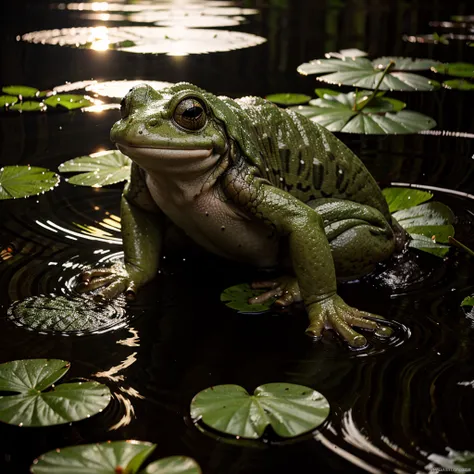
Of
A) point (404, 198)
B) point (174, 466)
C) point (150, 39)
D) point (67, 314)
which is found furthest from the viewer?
point (150, 39)

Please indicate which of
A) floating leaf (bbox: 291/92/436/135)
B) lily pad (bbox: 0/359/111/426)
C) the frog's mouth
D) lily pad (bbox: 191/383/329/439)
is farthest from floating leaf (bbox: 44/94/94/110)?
lily pad (bbox: 191/383/329/439)

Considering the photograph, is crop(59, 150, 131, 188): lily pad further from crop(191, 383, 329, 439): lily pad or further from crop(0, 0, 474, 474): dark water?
crop(191, 383, 329, 439): lily pad

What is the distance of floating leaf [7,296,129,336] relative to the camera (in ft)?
7.69

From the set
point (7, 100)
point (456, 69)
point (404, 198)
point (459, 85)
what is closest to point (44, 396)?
point (404, 198)

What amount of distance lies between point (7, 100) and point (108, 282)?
2601 millimetres

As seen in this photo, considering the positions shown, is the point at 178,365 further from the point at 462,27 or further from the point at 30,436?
the point at 462,27

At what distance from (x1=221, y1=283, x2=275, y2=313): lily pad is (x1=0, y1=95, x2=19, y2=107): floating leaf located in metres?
2.70

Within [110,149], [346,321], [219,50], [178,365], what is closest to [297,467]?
[178,365]

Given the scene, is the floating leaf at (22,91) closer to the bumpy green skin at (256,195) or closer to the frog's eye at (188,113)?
the bumpy green skin at (256,195)

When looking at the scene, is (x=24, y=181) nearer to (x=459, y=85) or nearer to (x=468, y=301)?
(x=468, y=301)

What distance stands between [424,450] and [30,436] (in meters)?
0.88

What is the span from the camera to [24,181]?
354cm

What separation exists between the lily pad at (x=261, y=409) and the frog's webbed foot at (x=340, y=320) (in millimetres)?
394

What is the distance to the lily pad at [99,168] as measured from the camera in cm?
358
